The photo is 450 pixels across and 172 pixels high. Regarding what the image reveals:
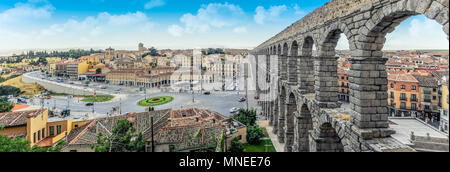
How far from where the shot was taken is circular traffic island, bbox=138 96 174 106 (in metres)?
43.8

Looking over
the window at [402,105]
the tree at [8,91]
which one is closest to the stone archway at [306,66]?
the window at [402,105]

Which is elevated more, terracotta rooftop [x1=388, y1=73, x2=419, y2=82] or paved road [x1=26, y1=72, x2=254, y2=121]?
terracotta rooftop [x1=388, y1=73, x2=419, y2=82]

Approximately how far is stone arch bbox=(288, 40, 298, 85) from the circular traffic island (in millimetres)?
32509

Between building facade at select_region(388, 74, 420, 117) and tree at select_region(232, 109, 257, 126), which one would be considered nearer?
tree at select_region(232, 109, 257, 126)

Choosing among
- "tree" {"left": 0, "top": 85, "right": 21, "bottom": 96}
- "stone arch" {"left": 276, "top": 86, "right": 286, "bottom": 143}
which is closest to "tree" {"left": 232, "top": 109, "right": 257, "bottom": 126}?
"stone arch" {"left": 276, "top": 86, "right": 286, "bottom": 143}

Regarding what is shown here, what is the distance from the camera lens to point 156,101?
45969 millimetres

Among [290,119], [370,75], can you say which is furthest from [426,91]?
[370,75]

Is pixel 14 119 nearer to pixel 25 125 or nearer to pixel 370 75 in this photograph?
pixel 25 125

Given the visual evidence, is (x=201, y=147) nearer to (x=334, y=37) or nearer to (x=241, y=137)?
(x=241, y=137)

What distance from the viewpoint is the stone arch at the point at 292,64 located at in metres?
15.5

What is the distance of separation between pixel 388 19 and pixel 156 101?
145ft

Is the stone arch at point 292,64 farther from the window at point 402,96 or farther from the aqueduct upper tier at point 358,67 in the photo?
the window at point 402,96

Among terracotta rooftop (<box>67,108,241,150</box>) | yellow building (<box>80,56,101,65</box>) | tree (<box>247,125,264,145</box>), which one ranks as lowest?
tree (<box>247,125,264,145</box>)

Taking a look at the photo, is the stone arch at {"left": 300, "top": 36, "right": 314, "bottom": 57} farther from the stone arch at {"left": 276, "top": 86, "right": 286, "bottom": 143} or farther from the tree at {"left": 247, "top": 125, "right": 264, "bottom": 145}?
the tree at {"left": 247, "top": 125, "right": 264, "bottom": 145}
